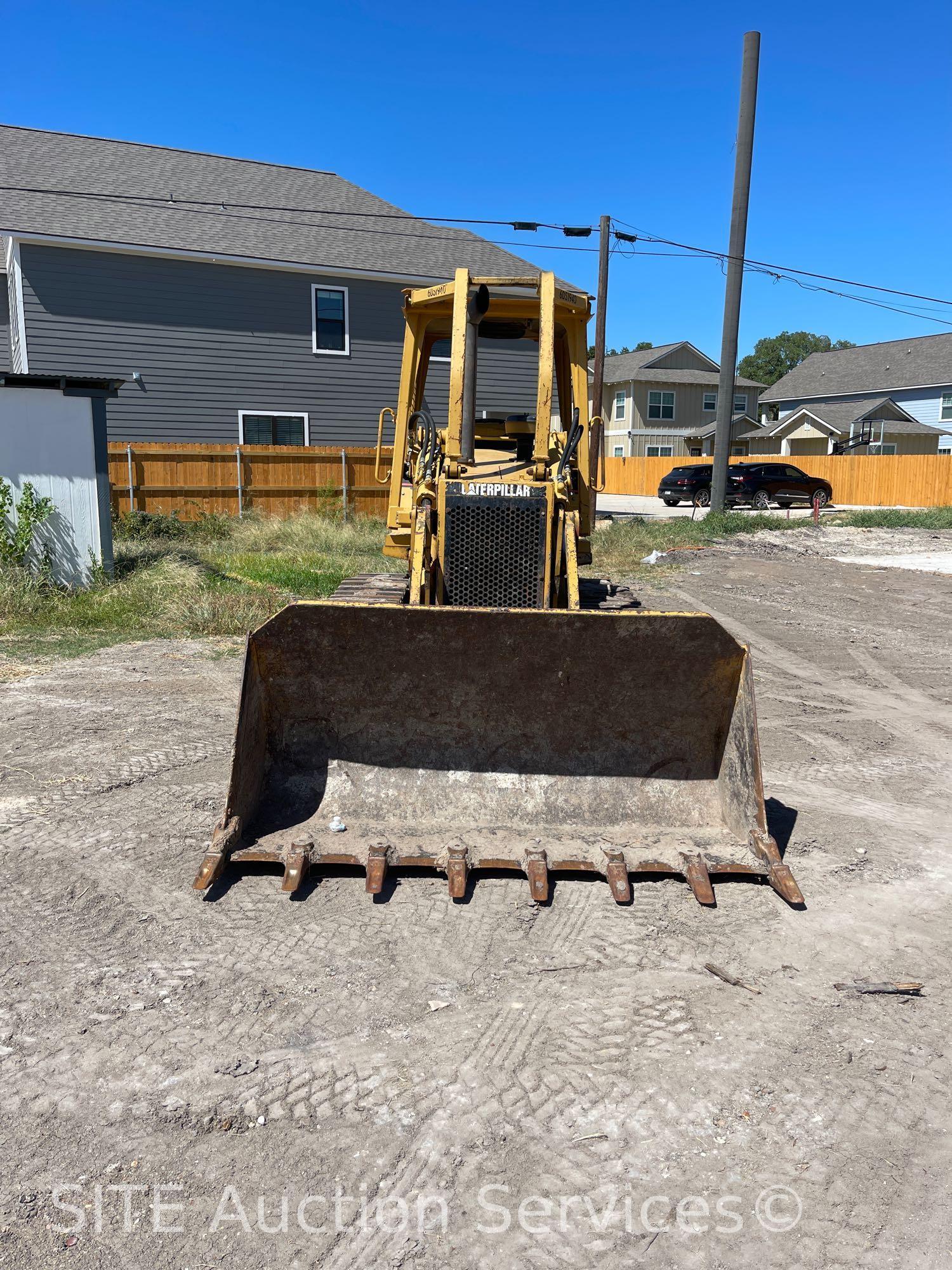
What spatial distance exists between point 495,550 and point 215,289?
1698 centimetres

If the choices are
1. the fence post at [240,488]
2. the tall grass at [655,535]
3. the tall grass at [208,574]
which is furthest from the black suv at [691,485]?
the fence post at [240,488]

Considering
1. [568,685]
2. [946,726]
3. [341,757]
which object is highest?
[568,685]

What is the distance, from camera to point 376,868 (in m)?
4.23

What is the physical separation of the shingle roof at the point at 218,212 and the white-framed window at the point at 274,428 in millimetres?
3168

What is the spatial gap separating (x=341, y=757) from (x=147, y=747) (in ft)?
6.95

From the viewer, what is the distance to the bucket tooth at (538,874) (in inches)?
163

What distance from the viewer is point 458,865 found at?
168 inches

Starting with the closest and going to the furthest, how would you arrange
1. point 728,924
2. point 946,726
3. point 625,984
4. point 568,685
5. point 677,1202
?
point 677,1202, point 625,984, point 728,924, point 568,685, point 946,726

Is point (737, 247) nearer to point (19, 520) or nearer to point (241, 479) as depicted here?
point (241, 479)

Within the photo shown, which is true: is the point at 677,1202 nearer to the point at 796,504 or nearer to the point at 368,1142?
the point at 368,1142

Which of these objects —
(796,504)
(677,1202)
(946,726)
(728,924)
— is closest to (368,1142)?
(677,1202)

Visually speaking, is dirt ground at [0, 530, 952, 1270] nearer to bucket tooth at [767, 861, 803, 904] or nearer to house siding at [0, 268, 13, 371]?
bucket tooth at [767, 861, 803, 904]

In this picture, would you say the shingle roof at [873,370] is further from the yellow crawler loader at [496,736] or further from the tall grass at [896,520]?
the yellow crawler loader at [496,736]

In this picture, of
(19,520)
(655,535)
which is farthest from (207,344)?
(655,535)
